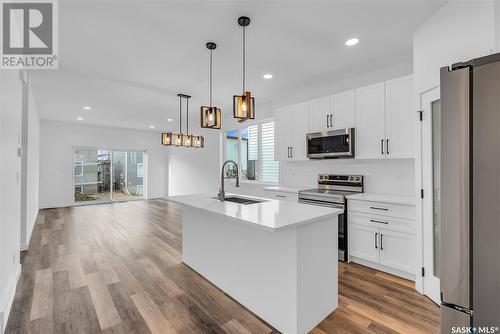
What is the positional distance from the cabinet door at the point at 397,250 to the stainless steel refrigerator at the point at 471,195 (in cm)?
200

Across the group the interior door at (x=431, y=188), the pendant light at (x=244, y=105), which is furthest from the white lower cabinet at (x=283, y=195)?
the pendant light at (x=244, y=105)

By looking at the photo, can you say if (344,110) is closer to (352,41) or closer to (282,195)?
(352,41)

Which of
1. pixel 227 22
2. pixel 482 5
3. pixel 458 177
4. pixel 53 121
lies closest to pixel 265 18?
pixel 227 22

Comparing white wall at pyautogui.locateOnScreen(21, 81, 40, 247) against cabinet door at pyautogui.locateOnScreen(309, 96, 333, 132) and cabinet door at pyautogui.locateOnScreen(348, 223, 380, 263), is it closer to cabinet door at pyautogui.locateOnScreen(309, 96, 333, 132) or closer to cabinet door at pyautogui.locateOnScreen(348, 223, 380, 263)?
cabinet door at pyautogui.locateOnScreen(309, 96, 333, 132)

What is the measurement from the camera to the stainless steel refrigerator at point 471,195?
2.80 ft

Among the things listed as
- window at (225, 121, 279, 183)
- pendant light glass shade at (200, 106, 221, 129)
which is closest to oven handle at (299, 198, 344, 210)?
window at (225, 121, 279, 183)

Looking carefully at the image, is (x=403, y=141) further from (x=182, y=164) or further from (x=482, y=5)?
(x=182, y=164)

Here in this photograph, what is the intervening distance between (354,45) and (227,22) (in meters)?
1.60

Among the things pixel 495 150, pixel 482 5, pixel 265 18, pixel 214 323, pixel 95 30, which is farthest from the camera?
pixel 95 30

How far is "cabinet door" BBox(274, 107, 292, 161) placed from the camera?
4438 millimetres

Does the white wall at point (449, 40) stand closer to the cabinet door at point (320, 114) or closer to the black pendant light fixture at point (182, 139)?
the cabinet door at point (320, 114)

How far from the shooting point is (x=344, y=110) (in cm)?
359

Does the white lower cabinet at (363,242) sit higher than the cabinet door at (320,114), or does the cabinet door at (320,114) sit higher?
the cabinet door at (320,114)

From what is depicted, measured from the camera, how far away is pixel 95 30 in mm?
2523
